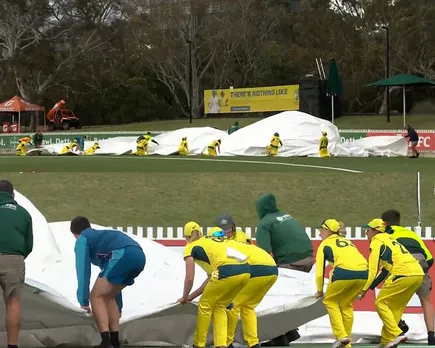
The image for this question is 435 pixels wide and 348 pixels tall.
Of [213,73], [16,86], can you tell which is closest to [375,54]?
[213,73]

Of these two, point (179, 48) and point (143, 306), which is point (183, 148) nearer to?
point (179, 48)

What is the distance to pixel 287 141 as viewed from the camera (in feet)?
123

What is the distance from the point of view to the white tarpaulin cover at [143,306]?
8898 millimetres

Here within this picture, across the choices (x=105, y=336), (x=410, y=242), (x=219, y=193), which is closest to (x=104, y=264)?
(x=105, y=336)

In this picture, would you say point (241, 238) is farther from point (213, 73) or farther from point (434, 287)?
point (213, 73)

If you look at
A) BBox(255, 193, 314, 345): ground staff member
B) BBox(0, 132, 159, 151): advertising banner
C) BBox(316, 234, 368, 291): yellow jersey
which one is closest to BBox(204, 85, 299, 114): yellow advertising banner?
BBox(0, 132, 159, 151): advertising banner

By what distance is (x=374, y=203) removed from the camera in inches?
813

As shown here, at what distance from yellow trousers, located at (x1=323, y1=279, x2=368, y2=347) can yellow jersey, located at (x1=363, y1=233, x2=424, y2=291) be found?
22 cm

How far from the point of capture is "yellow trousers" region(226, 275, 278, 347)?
8523mm

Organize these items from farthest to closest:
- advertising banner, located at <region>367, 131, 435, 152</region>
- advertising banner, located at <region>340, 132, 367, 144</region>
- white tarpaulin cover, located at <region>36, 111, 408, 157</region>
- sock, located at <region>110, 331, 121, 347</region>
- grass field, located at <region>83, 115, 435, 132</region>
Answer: grass field, located at <region>83, 115, 435, 132</region> → advertising banner, located at <region>340, 132, 367, 144</region> → advertising banner, located at <region>367, 131, 435, 152</region> → white tarpaulin cover, located at <region>36, 111, 408, 157</region> → sock, located at <region>110, 331, 121, 347</region>

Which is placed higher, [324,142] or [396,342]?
[324,142]

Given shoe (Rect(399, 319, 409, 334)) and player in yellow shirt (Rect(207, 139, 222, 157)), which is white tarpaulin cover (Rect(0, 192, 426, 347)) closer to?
shoe (Rect(399, 319, 409, 334))

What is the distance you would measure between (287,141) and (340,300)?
28.6 m

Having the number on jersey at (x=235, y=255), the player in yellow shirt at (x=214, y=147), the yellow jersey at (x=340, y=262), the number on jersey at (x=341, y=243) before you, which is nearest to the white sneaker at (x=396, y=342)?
the yellow jersey at (x=340, y=262)
